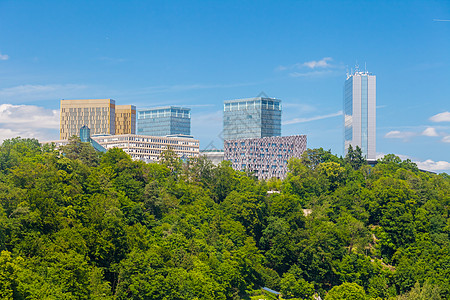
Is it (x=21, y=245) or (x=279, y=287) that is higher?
(x=21, y=245)

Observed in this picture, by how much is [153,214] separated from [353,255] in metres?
36.6

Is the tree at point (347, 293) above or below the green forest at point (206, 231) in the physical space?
below

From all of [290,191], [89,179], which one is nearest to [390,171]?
[290,191]

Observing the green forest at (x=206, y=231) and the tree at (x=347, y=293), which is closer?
the green forest at (x=206, y=231)

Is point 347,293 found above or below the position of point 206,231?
below

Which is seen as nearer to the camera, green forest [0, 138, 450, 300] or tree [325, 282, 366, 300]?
green forest [0, 138, 450, 300]

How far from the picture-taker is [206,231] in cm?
10481

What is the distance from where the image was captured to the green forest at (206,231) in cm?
7662

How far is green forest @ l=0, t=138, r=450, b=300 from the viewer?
76625 mm

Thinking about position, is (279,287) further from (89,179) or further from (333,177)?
(333,177)

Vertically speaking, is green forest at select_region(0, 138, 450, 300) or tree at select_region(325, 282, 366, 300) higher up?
green forest at select_region(0, 138, 450, 300)

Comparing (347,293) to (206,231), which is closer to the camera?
(347,293)

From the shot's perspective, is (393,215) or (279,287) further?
(393,215)

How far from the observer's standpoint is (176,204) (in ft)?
367
